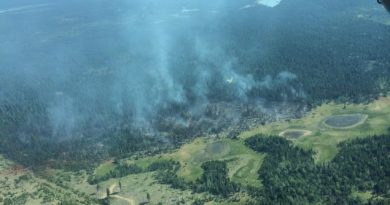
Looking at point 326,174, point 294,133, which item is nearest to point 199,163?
point 294,133

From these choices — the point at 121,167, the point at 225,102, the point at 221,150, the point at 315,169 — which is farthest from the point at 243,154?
the point at 225,102

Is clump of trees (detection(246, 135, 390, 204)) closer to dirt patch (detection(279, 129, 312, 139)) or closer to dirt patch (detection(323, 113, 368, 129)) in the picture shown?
dirt patch (detection(279, 129, 312, 139))

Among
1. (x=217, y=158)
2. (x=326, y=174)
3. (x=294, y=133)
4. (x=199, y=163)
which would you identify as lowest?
(x=199, y=163)

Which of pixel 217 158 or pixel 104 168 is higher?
pixel 217 158

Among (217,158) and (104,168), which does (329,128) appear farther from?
(104,168)

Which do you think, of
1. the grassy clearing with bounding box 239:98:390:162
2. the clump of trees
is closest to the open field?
the grassy clearing with bounding box 239:98:390:162

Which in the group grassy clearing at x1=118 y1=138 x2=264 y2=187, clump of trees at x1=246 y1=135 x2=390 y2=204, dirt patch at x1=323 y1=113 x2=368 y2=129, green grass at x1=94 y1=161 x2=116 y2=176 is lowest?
green grass at x1=94 y1=161 x2=116 y2=176

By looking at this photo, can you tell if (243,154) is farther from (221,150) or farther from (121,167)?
(121,167)
